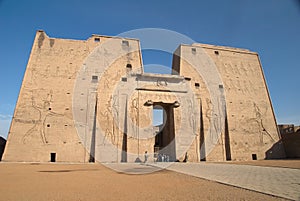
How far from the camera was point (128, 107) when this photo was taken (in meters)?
17.6

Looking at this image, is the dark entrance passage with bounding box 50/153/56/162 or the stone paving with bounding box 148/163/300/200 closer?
the stone paving with bounding box 148/163/300/200

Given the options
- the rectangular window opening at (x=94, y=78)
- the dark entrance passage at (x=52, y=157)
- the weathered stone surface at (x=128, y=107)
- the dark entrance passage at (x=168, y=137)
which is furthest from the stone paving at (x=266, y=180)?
the rectangular window opening at (x=94, y=78)

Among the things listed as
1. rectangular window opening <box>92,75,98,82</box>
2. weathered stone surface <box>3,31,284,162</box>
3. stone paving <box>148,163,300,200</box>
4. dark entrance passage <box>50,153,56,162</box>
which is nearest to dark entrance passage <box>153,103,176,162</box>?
weathered stone surface <box>3,31,284,162</box>

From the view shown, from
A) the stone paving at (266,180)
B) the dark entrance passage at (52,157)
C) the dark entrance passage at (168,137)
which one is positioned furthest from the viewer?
the dark entrance passage at (168,137)

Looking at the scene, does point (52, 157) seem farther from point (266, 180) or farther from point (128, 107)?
point (266, 180)

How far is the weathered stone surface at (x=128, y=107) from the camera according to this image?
1644 cm

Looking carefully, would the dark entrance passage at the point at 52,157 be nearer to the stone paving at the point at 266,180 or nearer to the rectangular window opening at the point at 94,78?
the rectangular window opening at the point at 94,78

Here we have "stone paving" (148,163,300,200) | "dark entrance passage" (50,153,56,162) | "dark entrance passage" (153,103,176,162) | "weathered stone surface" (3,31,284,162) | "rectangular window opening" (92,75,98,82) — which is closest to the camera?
"stone paving" (148,163,300,200)

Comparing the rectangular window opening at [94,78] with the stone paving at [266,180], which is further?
the rectangular window opening at [94,78]

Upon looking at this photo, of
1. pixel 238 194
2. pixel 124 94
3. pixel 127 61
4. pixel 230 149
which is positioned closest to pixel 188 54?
pixel 127 61

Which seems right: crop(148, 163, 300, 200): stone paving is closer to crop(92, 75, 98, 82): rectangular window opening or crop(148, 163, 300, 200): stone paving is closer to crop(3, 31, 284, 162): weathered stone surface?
crop(3, 31, 284, 162): weathered stone surface

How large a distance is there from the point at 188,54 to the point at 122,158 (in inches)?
471

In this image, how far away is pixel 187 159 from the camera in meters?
17.0

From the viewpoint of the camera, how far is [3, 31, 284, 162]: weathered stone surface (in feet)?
53.9
